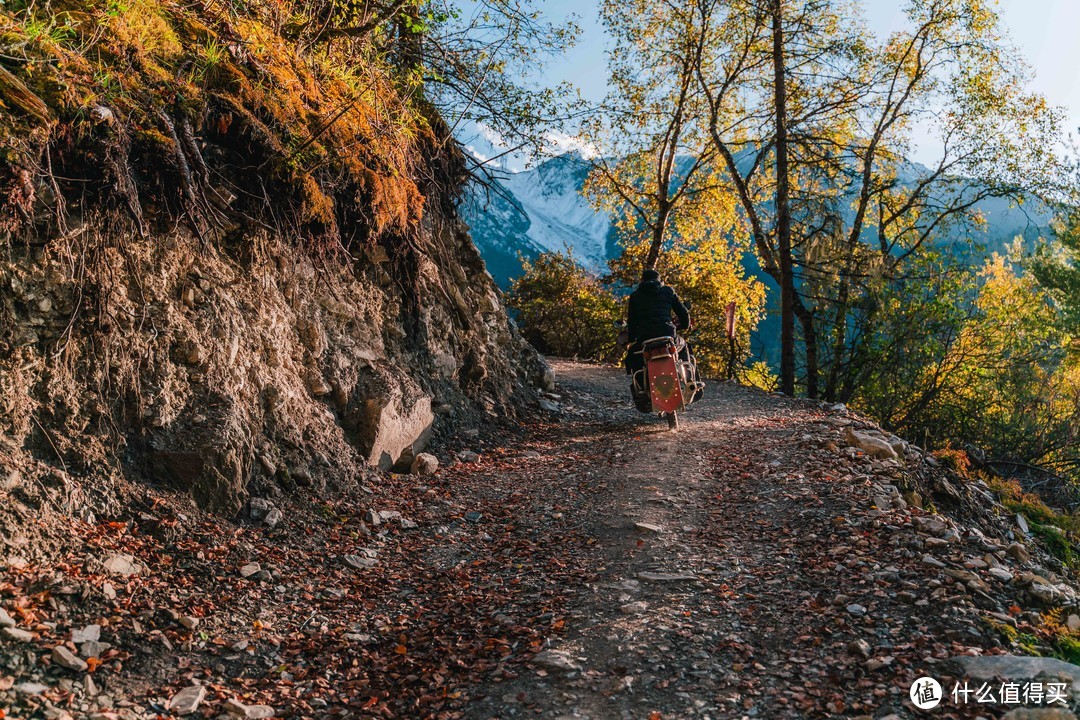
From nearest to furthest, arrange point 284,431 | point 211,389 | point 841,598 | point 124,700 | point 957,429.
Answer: point 124,700
point 841,598
point 211,389
point 284,431
point 957,429

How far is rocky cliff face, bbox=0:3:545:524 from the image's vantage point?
3.95 meters

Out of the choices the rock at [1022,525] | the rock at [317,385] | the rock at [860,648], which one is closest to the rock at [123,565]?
the rock at [317,385]

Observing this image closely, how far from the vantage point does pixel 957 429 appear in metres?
15.3

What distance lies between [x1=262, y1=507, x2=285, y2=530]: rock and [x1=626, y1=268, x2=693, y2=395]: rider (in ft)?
18.6

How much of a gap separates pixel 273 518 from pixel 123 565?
1.19 metres

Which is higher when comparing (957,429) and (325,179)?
(325,179)

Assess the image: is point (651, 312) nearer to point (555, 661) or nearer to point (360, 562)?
point (360, 562)

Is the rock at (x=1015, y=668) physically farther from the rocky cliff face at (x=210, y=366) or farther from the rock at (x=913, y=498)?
the rocky cliff face at (x=210, y=366)

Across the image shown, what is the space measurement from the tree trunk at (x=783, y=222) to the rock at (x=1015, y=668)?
1315cm

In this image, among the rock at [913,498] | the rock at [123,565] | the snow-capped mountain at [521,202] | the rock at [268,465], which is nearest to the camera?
the rock at [123,565]

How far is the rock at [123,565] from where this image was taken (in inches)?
142

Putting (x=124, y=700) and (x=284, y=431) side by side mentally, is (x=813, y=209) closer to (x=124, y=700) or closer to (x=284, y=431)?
(x=284, y=431)

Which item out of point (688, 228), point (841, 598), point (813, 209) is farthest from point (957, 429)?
point (841, 598)

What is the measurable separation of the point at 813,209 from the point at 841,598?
46.7ft
